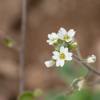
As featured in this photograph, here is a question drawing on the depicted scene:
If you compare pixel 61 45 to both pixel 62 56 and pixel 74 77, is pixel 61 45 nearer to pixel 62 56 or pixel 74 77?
pixel 62 56

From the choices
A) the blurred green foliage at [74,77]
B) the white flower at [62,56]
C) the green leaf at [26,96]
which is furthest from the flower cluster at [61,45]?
the blurred green foliage at [74,77]

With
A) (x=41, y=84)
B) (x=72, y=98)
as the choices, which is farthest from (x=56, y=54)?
(x=41, y=84)

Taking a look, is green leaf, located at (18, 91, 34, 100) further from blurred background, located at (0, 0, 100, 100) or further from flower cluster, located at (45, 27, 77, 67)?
blurred background, located at (0, 0, 100, 100)

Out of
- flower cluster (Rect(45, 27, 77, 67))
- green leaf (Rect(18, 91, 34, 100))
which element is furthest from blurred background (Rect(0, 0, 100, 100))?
flower cluster (Rect(45, 27, 77, 67))

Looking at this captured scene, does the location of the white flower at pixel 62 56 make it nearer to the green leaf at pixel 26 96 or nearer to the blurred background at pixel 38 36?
the green leaf at pixel 26 96

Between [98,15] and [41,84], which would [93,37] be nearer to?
[98,15]

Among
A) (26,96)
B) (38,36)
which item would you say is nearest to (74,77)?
(26,96)
